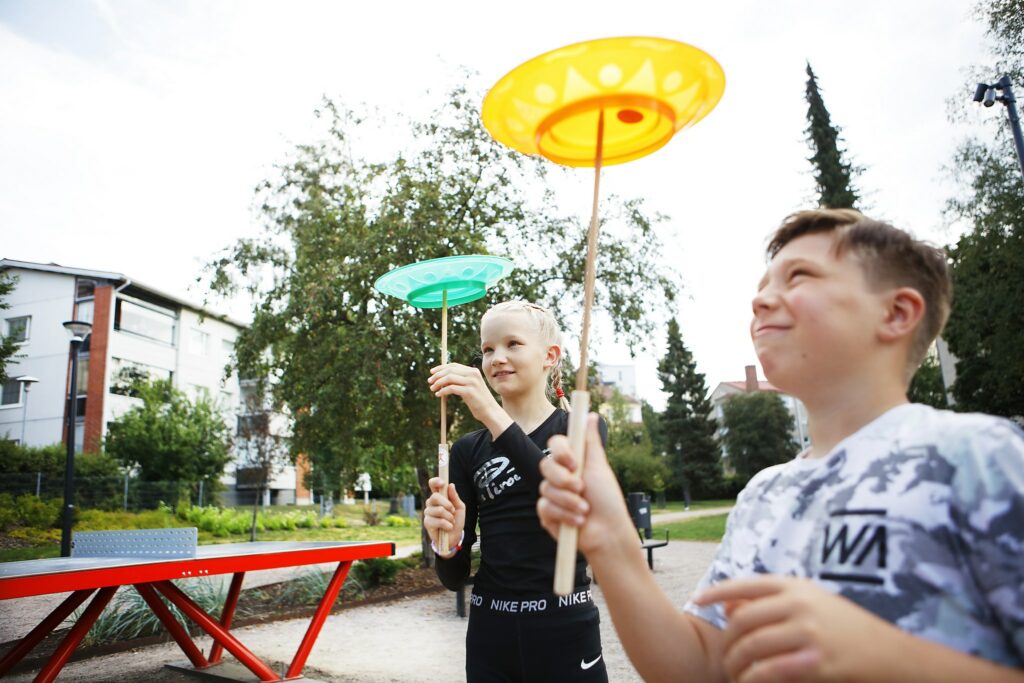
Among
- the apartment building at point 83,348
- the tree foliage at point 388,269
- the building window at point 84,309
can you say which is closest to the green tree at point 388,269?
the tree foliage at point 388,269

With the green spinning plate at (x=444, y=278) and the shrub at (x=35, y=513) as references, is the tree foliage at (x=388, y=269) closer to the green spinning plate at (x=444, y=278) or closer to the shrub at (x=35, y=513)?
the green spinning plate at (x=444, y=278)

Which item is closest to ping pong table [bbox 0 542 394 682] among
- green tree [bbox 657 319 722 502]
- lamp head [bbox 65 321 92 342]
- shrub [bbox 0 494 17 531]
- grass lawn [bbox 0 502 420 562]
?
lamp head [bbox 65 321 92 342]

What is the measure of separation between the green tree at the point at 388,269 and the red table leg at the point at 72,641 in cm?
485

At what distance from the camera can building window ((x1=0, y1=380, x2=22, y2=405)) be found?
25.5m

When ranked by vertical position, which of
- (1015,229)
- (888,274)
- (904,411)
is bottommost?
(904,411)

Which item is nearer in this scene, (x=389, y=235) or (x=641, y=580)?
(x=641, y=580)

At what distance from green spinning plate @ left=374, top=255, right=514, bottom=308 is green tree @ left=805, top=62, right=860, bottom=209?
3404 cm

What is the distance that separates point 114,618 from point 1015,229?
20600 mm

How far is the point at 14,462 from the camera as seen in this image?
19797 millimetres

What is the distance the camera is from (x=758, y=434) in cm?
4891

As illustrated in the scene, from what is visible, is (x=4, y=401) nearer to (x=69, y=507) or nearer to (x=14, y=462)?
(x=14, y=462)

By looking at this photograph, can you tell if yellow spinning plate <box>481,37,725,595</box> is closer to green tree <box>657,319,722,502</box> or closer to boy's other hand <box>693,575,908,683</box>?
boy's other hand <box>693,575,908,683</box>

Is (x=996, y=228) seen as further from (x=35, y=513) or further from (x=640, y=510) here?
(x=35, y=513)

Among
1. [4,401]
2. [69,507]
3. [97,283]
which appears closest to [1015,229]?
[69,507]
